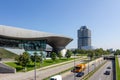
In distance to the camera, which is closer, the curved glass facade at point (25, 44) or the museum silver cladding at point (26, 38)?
the museum silver cladding at point (26, 38)

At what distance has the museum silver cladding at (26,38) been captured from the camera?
312 ft

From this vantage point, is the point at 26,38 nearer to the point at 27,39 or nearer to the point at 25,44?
the point at 27,39

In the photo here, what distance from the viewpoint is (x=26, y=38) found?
105 m

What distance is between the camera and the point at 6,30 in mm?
92688

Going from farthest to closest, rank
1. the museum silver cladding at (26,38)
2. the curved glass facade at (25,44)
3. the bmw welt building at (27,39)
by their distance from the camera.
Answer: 1. the curved glass facade at (25,44)
2. the bmw welt building at (27,39)
3. the museum silver cladding at (26,38)

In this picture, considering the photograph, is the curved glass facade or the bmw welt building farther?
the curved glass facade

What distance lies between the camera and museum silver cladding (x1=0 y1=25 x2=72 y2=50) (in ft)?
312

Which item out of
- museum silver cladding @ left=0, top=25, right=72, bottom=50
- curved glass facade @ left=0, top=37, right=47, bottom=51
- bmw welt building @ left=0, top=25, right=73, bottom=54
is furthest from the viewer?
curved glass facade @ left=0, top=37, right=47, bottom=51

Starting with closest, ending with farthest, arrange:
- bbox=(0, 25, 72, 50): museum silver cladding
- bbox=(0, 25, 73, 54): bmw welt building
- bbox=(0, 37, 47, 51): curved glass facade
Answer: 1. bbox=(0, 25, 72, 50): museum silver cladding
2. bbox=(0, 25, 73, 54): bmw welt building
3. bbox=(0, 37, 47, 51): curved glass facade

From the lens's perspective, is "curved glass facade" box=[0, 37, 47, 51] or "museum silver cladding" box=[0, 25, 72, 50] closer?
"museum silver cladding" box=[0, 25, 72, 50]

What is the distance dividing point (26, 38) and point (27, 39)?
9.20 ft

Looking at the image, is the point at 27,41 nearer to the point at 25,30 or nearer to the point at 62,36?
the point at 25,30

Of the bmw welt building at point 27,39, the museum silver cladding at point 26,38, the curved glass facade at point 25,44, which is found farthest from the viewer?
the curved glass facade at point 25,44

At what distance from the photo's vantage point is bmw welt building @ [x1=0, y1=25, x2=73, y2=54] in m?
95.3
